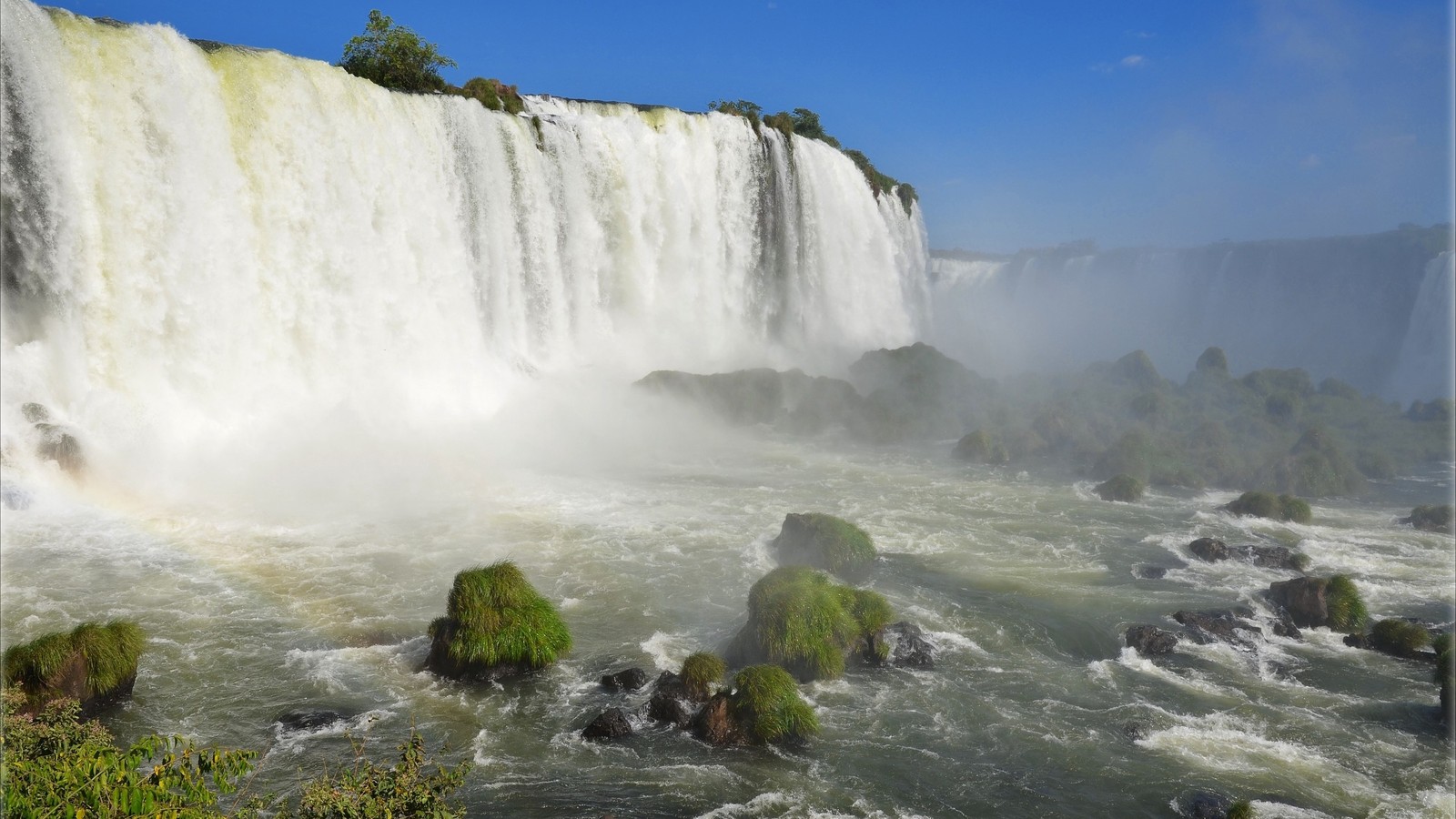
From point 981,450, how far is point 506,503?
12.8 metres

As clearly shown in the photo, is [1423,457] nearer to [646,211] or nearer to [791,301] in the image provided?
[791,301]

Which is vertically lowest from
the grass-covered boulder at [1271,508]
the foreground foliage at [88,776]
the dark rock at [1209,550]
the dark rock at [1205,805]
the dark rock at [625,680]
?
the dark rock at [1205,805]

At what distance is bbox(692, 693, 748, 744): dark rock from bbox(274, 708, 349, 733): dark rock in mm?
3537

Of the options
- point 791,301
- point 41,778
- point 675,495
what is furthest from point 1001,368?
point 41,778

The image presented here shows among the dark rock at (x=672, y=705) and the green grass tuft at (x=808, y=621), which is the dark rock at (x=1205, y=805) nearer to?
the green grass tuft at (x=808, y=621)

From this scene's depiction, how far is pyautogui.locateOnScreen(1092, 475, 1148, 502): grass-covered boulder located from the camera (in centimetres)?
2039

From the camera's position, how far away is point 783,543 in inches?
598

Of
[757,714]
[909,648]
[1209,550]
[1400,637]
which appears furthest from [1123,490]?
[757,714]

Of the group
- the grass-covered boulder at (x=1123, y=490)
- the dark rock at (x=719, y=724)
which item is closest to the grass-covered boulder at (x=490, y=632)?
the dark rock at (x=719, y=724)

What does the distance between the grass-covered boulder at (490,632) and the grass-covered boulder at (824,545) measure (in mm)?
5119

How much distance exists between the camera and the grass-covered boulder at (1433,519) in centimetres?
1806

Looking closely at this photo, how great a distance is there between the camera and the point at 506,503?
17688 mm

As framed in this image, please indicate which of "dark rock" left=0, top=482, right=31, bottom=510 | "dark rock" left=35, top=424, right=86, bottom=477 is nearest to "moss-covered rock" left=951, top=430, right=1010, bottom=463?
"dark rock" left=35, top=424, right=86, bottom=477

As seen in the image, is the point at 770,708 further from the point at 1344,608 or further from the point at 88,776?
the point at 1344,608
